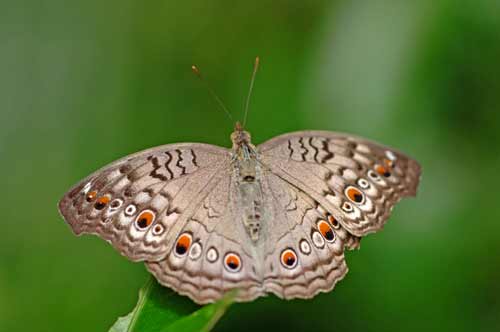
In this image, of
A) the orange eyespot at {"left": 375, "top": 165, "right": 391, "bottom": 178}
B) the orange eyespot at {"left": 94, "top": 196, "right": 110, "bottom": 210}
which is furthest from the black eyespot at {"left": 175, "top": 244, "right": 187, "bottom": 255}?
the orange eyespot at {"left": 375, "top": 165, "right": 391, "bottom": 178}

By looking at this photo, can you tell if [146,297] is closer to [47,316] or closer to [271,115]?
[47,316]

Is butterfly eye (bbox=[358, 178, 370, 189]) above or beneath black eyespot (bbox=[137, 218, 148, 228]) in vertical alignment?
above

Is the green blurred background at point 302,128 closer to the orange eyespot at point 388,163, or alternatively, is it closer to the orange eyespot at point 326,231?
the orange eyespot at point 388,163

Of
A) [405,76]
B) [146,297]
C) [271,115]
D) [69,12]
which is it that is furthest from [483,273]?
[69,12]

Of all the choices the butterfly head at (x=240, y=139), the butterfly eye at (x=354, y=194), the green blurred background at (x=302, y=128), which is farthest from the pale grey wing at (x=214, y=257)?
the green blurred background at (x=302, y=128)

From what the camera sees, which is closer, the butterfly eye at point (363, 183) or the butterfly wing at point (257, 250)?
the butterfly wing at point (257, 250)

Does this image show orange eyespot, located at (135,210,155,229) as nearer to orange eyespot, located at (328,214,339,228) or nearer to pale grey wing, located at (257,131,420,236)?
pale grey wing, located at (257,131,420,236)
